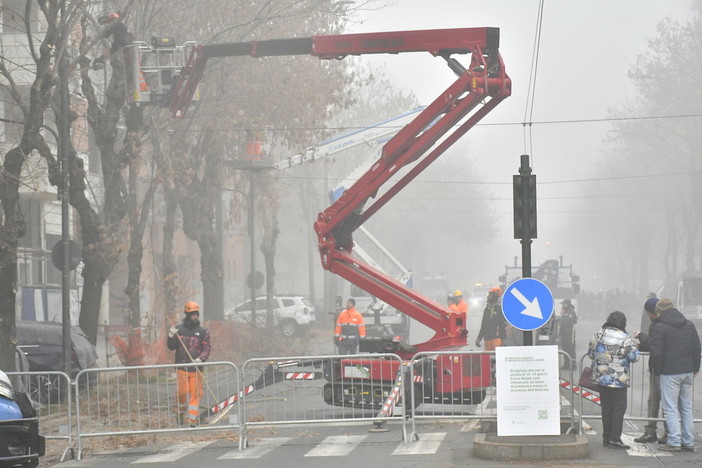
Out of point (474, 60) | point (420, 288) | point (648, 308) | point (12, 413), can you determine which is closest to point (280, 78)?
point (474, 60)

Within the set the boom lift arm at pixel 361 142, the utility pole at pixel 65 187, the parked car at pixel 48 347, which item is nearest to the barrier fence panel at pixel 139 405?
the utility pole at pixel 65 187

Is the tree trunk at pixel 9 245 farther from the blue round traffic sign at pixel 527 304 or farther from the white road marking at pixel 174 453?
the blue round traffic sign at pixel 527 304

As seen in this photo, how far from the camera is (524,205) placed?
1413cm

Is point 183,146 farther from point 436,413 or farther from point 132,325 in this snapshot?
point 436,413

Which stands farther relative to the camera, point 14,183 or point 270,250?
point 270,250

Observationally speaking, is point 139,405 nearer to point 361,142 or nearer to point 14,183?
point 14,183

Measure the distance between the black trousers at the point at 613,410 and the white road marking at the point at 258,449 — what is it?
3.84 metres

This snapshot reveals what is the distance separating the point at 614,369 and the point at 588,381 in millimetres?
439

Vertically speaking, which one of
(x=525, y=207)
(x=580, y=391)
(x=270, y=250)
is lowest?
(x=580, y=391)

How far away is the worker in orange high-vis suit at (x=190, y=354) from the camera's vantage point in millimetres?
15555

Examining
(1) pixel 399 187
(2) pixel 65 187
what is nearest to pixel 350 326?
(2) pixel 65 187

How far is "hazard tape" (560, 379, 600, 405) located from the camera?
48.8 feet

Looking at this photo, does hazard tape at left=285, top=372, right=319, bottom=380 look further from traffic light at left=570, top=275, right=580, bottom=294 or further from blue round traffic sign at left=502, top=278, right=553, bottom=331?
traffic light at left=570, top=275, right=580, bottom=294

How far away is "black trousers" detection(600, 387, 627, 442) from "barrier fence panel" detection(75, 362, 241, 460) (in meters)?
4.23
